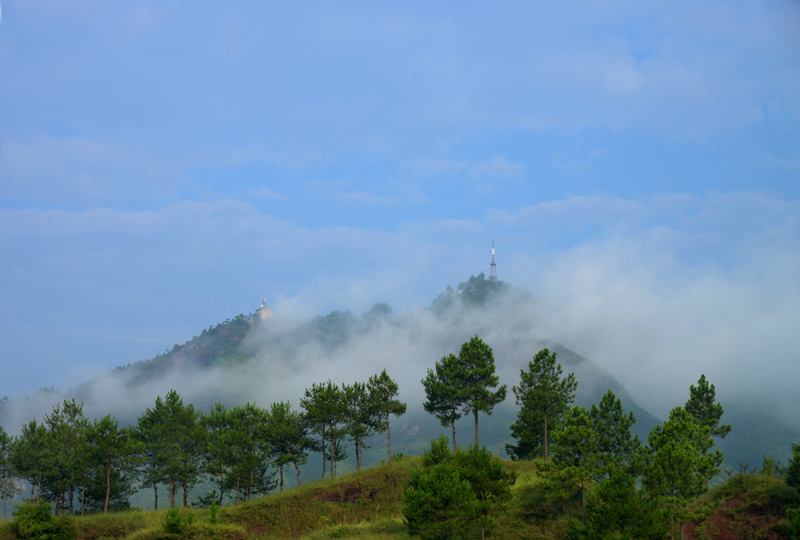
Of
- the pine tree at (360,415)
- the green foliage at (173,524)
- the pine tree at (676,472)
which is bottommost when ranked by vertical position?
the green foliage at (173,524)

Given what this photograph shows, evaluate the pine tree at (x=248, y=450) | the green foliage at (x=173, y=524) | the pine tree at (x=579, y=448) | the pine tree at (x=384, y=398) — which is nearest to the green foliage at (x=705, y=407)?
the pine tree at (x=579, y=448)

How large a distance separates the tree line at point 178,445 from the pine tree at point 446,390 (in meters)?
4.56


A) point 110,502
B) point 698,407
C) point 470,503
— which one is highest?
point 698,407

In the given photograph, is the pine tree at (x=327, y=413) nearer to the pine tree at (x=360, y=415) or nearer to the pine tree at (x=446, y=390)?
the pine tree at (x=360, y=415)

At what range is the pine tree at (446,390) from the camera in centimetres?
5947

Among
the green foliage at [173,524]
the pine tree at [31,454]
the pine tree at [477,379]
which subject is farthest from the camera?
the pine tree at [477,379]

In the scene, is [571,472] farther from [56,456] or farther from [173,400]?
[56,456]

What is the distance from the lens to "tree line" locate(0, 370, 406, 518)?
183ft

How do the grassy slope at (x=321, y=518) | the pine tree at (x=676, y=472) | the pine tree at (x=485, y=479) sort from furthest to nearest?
the grassy slope at (x=321, y=518)
the pine tree at (x=485, y=479)
the pine tree at (x=676, y=472)

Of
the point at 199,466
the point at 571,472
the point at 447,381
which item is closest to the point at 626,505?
the point at 571,472

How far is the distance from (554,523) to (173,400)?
4461cm

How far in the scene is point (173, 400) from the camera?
6069 cm

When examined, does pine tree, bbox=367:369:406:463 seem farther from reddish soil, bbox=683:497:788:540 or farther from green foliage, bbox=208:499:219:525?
reddish soil, bbox=683:497:788:540

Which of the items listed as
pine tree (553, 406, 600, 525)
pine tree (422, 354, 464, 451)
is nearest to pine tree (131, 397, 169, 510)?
pine tree (422, 354, 464, 451)
